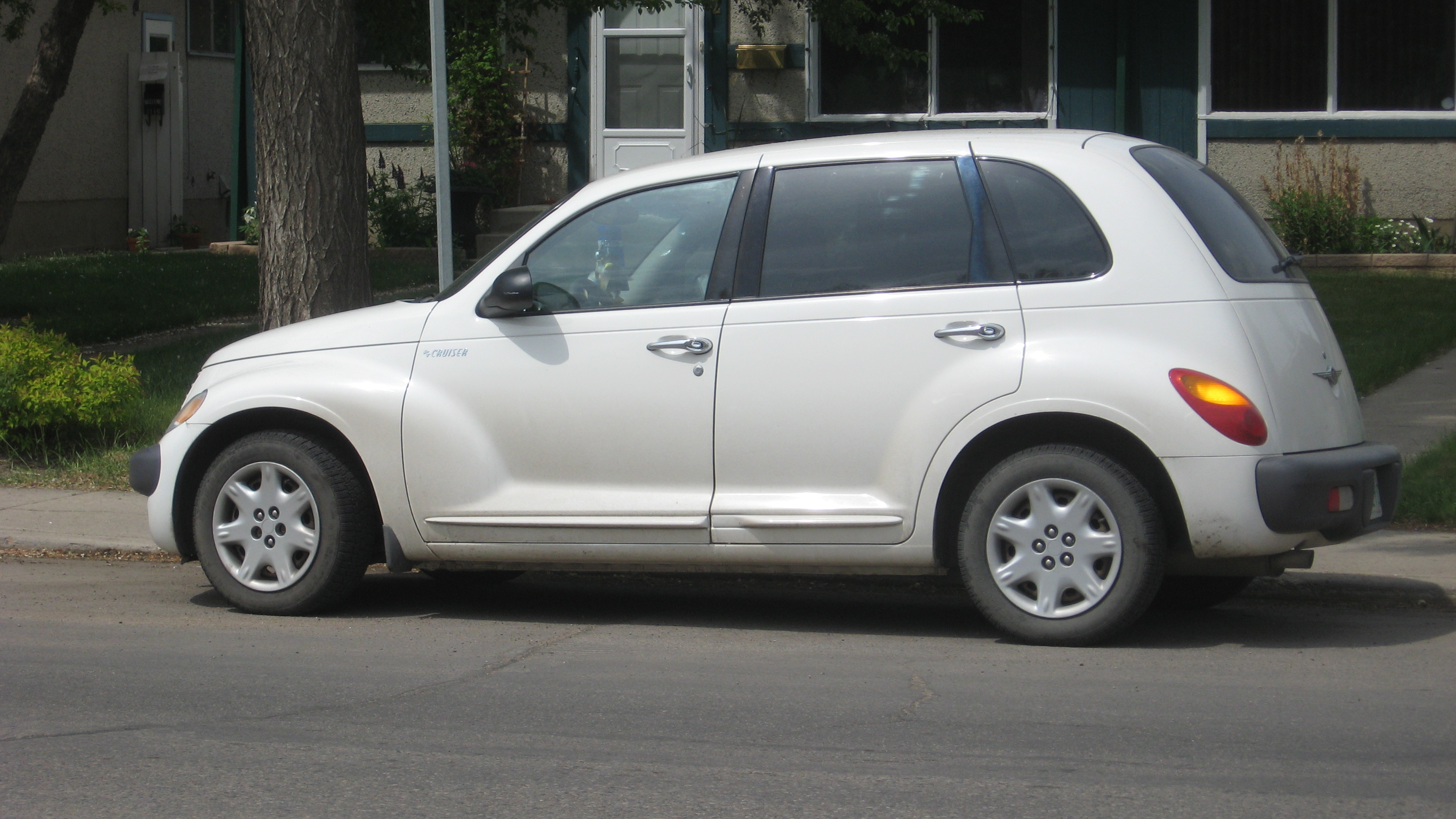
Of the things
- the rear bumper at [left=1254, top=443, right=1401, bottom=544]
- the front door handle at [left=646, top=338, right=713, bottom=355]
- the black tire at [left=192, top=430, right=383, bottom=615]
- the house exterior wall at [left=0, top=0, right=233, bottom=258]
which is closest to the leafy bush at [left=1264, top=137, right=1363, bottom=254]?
the rear bumper at [left=1254, top=443, right=1401, bottom=544]

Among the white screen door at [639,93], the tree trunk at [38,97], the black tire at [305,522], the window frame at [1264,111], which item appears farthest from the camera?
the white screen door at [639,93]

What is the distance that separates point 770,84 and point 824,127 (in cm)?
76

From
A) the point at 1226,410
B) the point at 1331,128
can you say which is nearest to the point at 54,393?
the point at 1226,410

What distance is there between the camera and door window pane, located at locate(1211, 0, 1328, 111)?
53.8 ft

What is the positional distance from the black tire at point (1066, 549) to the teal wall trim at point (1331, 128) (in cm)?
1223

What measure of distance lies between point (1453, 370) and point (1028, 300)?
23.0ft

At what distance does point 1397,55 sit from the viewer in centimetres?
1623

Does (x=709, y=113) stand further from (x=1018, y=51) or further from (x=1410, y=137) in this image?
(x=1410, y=137)

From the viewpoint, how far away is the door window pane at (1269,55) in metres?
16.4

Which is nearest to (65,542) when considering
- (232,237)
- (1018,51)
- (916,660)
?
(916,660)

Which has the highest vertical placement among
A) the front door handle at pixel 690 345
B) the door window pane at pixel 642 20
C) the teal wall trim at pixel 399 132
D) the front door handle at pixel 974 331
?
the door window pane at pixel 642 20

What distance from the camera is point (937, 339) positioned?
17.8 feet

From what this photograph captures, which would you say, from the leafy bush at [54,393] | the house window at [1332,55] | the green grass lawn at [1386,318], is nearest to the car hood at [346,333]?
the leafy bush at [54,393]

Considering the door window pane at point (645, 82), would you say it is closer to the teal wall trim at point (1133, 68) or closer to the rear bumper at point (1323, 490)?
the teal wall trim at point (1133, 68)
